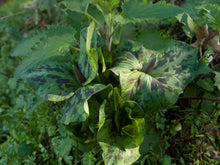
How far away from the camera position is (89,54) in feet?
2.64

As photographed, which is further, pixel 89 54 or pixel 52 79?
pixel 52 79

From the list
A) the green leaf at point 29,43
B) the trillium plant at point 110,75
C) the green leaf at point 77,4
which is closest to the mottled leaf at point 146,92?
the trillium plant at point 110,75

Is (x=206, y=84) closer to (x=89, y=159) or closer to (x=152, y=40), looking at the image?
(x=152, y=40)

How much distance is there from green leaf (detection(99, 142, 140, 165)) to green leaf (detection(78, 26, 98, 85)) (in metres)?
0.29

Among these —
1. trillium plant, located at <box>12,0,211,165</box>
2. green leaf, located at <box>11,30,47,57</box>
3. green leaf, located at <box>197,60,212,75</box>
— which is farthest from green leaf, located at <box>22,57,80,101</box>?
green leaf, located at <box>197,60,212,75</box>

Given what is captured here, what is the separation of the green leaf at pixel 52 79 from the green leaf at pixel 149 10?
1.28ft

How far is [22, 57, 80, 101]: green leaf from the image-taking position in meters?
0.87

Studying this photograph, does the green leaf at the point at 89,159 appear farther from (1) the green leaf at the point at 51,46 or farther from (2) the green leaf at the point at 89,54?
(1) the green leaf at the point at 51,46

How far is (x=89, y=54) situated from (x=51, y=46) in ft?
0.87

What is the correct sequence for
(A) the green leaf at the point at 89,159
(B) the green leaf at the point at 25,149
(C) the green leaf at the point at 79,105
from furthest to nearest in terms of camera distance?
(B) the green leaf at the point at 25,149, (A) the green leaf at the point at 89,159, (C) the green leaf at the point at 79,105

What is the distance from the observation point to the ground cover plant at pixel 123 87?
85 centimetres

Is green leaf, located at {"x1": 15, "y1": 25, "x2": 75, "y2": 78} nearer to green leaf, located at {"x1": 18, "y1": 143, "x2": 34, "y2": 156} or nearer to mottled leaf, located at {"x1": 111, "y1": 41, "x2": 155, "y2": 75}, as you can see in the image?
mottled leaf, located at {"x1": 111, "y1": 41, "x2": 155, "y2": 75}

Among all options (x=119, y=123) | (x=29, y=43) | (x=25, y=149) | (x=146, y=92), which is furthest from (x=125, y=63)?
(x=25, y=149)

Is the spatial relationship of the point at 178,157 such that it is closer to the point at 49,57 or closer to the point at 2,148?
the point at 49,57
